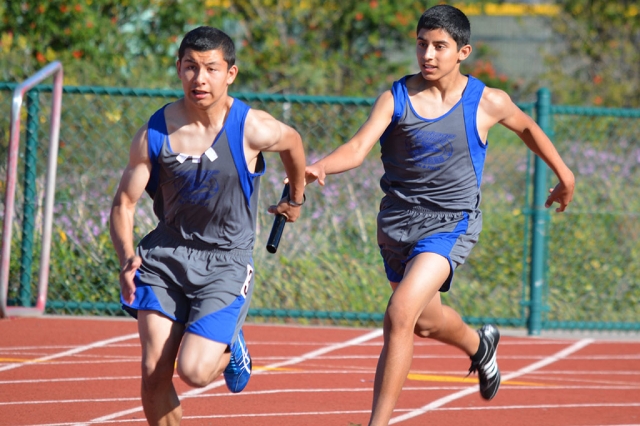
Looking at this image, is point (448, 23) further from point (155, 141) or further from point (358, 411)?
point (358, 411)

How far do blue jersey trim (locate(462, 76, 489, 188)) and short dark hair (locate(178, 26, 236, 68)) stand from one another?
1.22 metres

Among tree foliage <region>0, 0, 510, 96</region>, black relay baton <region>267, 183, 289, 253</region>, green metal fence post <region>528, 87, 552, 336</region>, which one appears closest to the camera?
black relay baton <region>267, 183, 289, 253</region>

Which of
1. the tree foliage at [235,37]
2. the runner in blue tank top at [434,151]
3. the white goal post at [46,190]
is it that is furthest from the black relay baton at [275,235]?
the tree foliage at [235,37]

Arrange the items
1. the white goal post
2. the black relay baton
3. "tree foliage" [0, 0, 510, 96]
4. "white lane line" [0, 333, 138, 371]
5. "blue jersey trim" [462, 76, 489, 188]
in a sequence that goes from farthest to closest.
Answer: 1. "tree foliage" [0, 0, 510, 96]
2. the white goal post
3. "white lane line" [0, 333, 138, 371]
4. "blue jersey trim" [462, 76, 489, 188]
5. the black relay baton

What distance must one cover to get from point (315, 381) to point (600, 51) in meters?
9.14

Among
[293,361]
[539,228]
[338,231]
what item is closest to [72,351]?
[293,361]

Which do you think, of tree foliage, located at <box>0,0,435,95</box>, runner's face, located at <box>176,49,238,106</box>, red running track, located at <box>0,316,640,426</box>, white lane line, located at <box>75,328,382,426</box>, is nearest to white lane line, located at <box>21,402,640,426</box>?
red running track, located at <box>0,316,640,426</box>

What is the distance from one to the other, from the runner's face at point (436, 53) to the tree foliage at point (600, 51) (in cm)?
917

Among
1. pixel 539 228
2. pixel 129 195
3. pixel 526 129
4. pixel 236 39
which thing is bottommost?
pixel 539 228

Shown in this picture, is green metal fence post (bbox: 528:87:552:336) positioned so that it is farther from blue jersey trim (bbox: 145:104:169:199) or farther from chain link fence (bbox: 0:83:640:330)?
blue jersey trim (bbox: 145:104:169:199)

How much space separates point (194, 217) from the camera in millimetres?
3906

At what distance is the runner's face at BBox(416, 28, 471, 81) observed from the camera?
4402 millimetres

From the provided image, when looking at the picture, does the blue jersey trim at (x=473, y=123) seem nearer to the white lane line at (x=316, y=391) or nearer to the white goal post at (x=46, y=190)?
the white lane line at (x=316, y=391)

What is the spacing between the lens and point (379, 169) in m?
8.37
